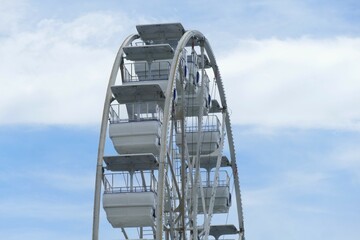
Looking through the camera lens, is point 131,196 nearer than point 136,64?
Yes

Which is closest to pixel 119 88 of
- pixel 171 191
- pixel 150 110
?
pixel 150 110

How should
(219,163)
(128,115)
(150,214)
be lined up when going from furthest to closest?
(219,163) → (128,115) → (150,214)

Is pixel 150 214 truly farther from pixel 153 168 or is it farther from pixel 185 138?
pixel 185 138

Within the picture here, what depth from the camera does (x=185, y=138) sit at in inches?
2456

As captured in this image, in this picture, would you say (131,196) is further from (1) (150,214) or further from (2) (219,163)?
(2) (219,163)

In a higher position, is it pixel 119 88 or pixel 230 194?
pixel 119 88

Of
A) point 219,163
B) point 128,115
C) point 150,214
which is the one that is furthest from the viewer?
point 219,163

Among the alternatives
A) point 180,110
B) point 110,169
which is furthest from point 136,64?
point 110,169

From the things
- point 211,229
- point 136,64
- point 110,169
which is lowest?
point 211,229

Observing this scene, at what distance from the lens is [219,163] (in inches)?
2509

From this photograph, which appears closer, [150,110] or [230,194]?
[150,110]

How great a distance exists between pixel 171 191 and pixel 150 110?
3905mm

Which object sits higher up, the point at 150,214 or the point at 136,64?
the point at 136,64

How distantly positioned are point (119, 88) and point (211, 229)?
12796 millimetres
